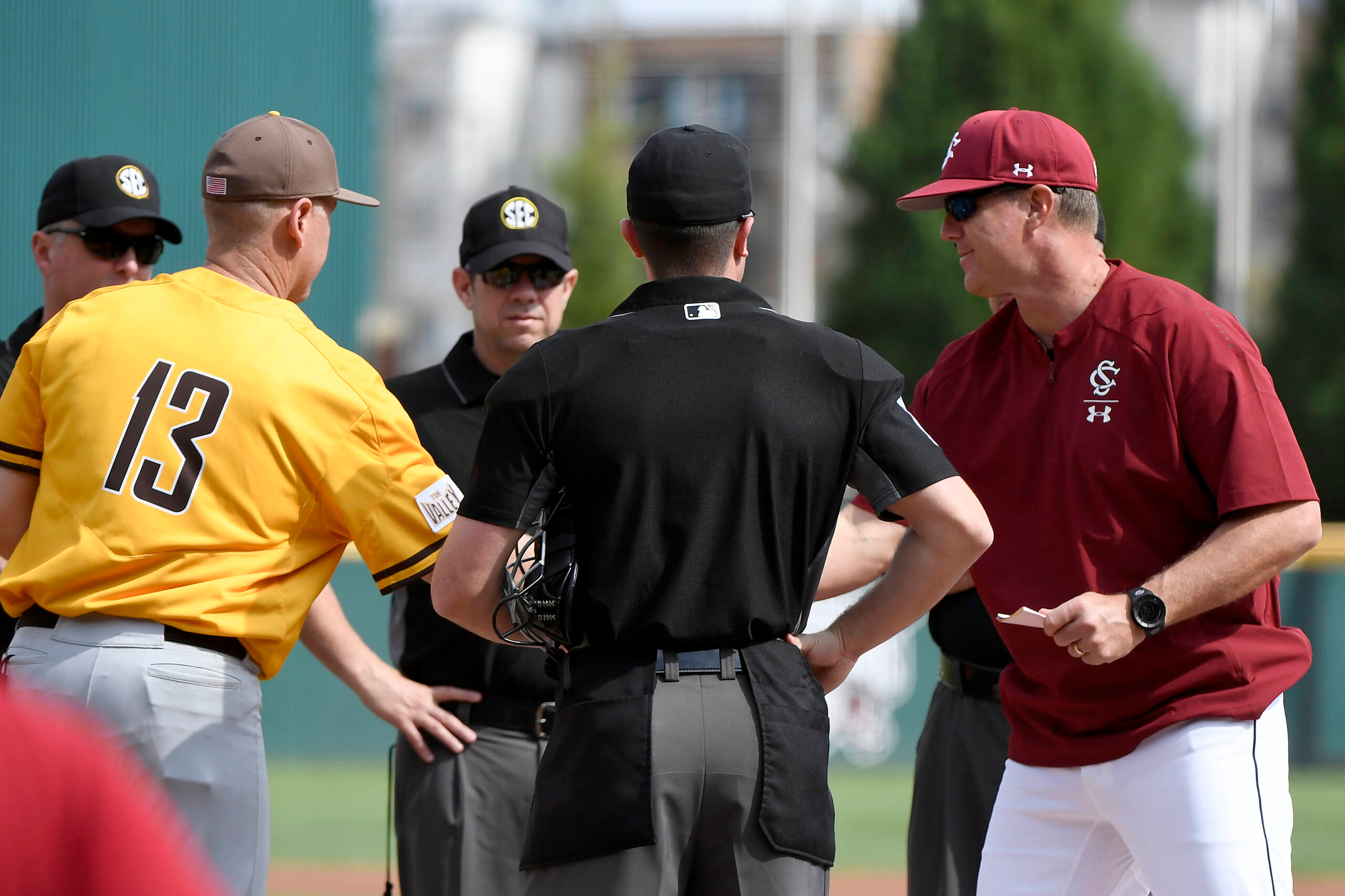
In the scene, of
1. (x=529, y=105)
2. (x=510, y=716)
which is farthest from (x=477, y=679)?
Answer: (x=529, y=105)

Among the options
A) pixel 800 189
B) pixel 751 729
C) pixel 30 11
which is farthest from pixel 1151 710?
pixel 800 189

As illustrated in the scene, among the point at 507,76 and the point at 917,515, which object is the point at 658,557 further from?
the point at 507,76

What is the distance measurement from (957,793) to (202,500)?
246cm

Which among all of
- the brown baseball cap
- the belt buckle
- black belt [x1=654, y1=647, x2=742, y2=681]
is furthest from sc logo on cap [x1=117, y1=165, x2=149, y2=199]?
black belt [x1=654, y1=647, x2=742, y2=681]

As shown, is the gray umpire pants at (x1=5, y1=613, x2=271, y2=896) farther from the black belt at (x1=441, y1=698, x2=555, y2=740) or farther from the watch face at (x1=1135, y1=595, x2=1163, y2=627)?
the watch face at (x1=1135, y1=595, x2=1163, y2=627)

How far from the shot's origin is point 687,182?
2.72 m

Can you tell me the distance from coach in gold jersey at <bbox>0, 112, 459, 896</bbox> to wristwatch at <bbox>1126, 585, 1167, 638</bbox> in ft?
4.99

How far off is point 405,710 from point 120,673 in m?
1.10

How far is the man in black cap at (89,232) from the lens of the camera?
430cm

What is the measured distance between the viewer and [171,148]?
13797 mm

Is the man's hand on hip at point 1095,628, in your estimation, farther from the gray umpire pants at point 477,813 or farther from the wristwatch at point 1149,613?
the gray umpire pants at point 477,813

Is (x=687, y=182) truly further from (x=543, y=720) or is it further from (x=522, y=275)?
(x=543, y=720)

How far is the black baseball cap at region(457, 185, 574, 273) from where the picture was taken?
4.30m

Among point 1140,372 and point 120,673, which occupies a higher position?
point 1140,372
